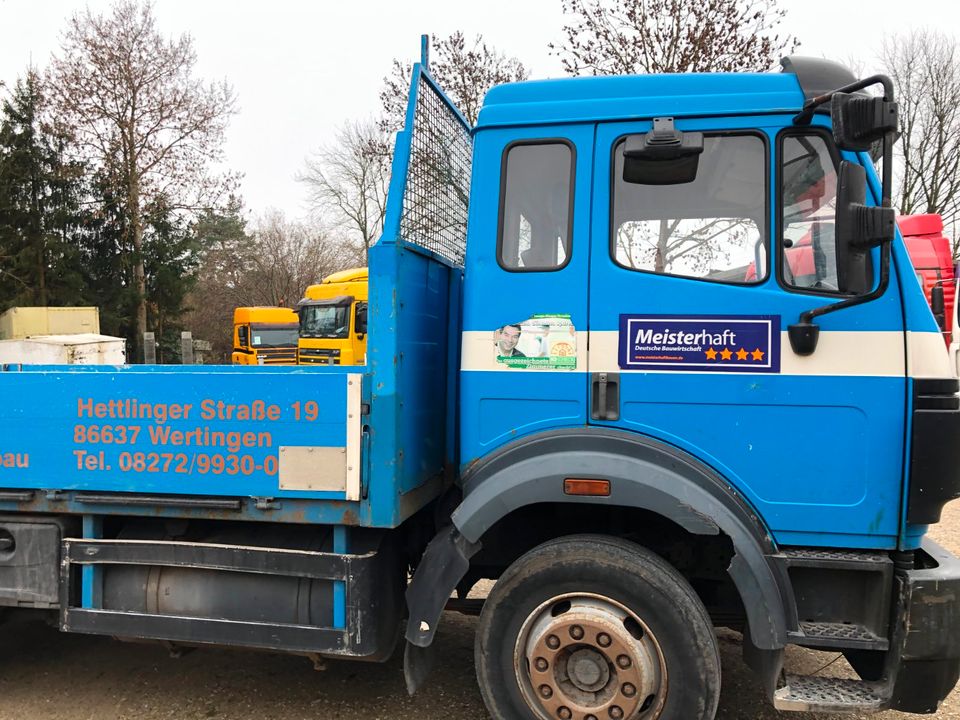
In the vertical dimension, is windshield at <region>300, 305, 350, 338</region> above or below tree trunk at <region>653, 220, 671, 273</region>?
above

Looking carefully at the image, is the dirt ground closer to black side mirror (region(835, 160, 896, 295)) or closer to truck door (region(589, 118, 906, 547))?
truck door (region(589, 118, 906, 547))

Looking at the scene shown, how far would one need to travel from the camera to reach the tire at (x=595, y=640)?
9.13ft

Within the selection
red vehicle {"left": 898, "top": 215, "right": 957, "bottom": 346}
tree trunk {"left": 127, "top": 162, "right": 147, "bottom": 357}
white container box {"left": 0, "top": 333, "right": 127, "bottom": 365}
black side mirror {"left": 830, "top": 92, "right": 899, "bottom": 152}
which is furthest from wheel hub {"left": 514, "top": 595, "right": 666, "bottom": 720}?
tree trunk {"left": 127, "top": 162, "right": 147, "bottom": 357}

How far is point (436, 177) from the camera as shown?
371 cm

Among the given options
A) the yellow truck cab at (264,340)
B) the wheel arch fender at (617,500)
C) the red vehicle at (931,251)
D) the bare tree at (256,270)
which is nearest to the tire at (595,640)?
the wheel arch fender at (617,500)

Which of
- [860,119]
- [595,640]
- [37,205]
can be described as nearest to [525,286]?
[860,119]

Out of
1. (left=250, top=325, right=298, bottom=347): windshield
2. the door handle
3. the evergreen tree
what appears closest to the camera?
the door handle

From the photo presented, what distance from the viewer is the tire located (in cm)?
278

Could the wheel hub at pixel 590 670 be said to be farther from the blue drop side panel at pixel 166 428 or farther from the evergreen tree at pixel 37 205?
the evergreen tree at pixel 37 205

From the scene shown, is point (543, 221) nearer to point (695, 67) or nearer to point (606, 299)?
point (606, 299)

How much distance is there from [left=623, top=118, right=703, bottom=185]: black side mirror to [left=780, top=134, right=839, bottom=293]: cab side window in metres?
0.35

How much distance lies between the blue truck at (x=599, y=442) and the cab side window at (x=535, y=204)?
0.01 metres

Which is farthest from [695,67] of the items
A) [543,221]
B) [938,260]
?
[543,221]

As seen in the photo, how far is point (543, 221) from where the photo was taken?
3.09 meters
